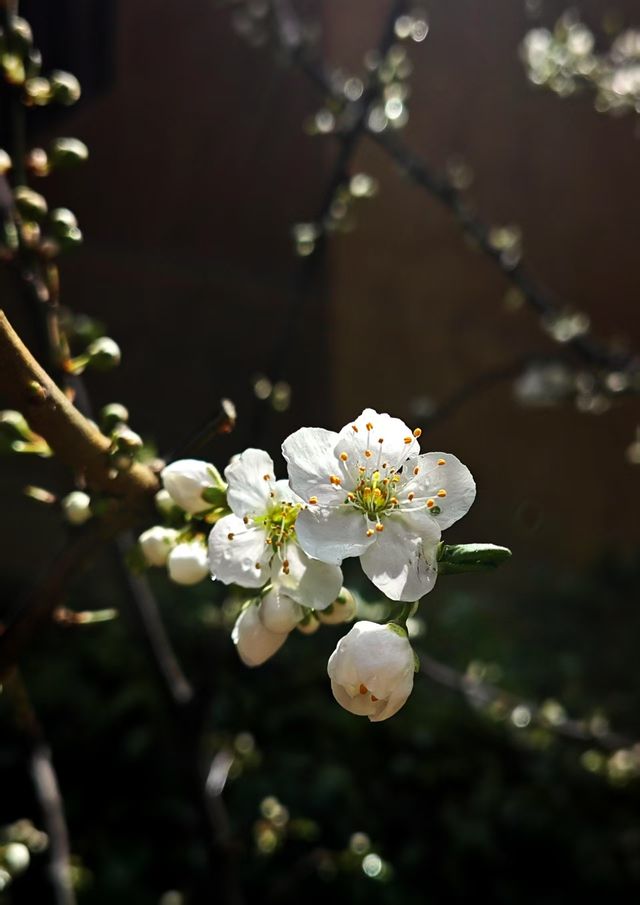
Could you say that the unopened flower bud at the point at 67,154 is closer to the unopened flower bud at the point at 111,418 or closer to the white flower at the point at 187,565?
the unopened flower bud at the point at 111,418

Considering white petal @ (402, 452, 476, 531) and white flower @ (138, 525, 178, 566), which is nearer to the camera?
white petal @ (402, 452, 476, 531)

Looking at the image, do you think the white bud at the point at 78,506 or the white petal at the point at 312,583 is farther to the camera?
the white bud at the point at 78,506

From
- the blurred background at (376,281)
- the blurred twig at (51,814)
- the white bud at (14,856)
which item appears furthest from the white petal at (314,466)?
the blurred background at (376,281)

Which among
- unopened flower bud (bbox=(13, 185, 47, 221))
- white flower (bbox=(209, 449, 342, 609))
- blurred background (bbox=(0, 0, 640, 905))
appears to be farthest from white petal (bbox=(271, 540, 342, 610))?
blurred background (bbox=(0, 0, 640, 905))

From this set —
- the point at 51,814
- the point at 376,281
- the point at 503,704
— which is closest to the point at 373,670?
the point at 51,814

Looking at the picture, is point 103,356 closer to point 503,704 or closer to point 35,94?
point 35,94

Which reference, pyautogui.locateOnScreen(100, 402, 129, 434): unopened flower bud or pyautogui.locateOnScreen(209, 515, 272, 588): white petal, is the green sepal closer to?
pyautogui.locateOnScreen(209, 515, 272, 588): white petal
